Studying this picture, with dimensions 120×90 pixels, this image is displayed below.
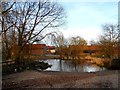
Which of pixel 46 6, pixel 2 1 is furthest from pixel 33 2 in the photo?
pixel 2 1

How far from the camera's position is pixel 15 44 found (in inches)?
796

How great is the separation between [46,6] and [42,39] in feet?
11.3

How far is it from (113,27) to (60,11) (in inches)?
450

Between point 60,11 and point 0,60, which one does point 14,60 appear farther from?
point 60,11

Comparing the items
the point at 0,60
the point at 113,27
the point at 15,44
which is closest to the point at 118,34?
the point at 113,27

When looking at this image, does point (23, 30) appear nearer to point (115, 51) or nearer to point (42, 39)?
point (42, 39)

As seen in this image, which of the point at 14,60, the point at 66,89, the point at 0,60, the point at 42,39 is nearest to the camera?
the point at 66,89

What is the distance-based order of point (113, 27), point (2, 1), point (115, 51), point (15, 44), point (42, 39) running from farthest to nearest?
point (113, 27)
point (115, 51)
point (42, 39)
point (15, 44)
point (2, 1)

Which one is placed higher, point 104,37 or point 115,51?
point 104,37

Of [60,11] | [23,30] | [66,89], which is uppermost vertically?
[60,11]

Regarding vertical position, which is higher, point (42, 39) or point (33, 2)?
point (33, 2)

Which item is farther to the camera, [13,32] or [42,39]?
[42,39]

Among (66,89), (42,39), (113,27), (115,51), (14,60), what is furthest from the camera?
(113,27)

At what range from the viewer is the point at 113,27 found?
3244 cm
